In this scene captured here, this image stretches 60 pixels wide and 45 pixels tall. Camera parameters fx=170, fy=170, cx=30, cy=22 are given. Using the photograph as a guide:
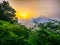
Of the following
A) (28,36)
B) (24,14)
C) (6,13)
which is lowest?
(28,36)

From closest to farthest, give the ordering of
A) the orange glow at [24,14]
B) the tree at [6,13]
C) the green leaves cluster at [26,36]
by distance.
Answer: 1. the green leaves cluster at [26,36]
2. the tree at [6,13]
3. the orange glow at [24,14]

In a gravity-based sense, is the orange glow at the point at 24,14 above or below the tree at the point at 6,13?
above

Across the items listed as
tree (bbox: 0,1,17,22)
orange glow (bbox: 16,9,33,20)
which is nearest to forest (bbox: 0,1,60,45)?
tree (bbox: 0,1,17,22)

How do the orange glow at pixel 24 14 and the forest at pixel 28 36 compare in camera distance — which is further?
the orange glow at pixel 24 14

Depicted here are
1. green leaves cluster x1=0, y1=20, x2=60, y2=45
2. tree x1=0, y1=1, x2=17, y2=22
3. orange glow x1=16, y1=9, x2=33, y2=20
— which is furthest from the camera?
orange glow x1=16, y1=9, x2=33, y2=20

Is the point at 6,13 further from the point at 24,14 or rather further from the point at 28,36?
the point at 24,14

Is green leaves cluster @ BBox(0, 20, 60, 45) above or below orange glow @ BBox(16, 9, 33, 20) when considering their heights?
below

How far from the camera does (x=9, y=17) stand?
2.95 metres

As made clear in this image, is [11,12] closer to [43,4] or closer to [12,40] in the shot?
[12,40]

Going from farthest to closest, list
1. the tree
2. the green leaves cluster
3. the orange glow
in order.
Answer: the orange glow → the tree → the green leaves cluster

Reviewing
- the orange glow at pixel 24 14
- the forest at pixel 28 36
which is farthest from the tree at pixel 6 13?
the orange glow at pixel 24 14

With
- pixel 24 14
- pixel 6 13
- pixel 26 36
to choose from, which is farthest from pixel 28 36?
pixel 24 14

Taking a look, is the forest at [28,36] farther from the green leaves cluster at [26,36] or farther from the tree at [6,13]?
the tree at [6,13]

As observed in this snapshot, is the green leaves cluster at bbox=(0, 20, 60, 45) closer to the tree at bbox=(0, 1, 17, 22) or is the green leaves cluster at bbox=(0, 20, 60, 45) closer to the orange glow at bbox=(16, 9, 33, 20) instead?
the tree at bbox=(0, 1, 17, 22)
